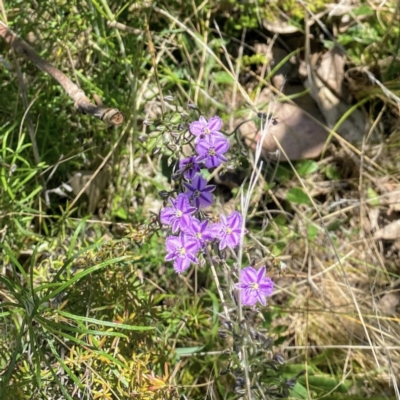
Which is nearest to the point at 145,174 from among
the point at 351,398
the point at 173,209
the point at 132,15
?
the point at 132,15

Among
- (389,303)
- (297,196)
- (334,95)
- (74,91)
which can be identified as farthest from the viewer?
(334,95)

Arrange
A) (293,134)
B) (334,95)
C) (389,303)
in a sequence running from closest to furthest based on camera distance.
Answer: (389,303)
(293,134)
(334,95)

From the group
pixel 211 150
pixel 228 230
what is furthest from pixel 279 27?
pixel 228 230

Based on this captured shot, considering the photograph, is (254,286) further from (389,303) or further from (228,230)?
(389,303)

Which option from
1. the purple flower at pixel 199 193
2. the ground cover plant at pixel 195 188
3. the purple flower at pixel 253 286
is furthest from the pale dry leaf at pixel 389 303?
the purple flower at pixel 199 193

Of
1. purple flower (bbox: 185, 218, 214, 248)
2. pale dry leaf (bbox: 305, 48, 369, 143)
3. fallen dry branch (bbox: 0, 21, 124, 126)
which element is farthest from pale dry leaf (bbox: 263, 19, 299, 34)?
purple flower (bbox: 185, 218, 214, 248)
